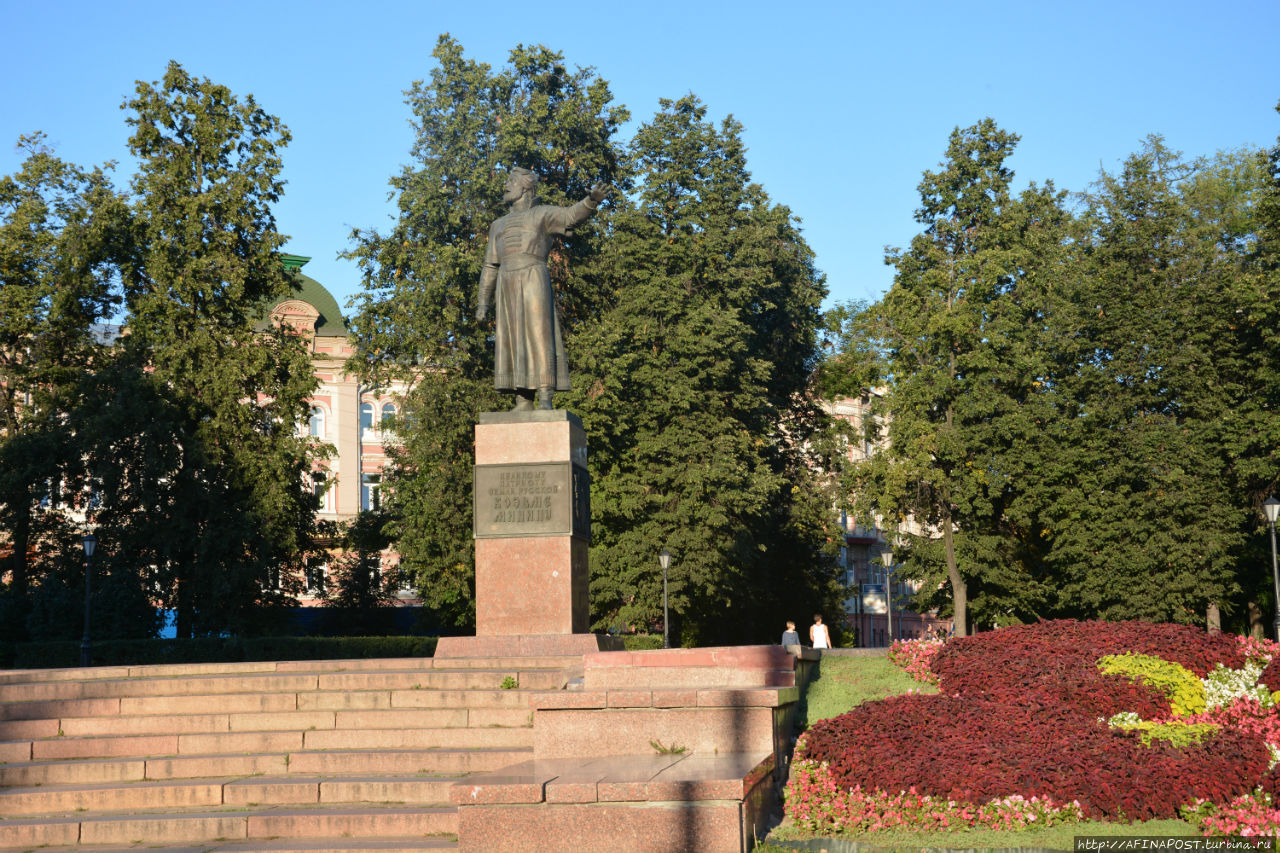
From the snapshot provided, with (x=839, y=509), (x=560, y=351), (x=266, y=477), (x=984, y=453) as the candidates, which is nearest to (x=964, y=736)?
(x=560, y=351)

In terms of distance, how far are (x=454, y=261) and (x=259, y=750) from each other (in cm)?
2371

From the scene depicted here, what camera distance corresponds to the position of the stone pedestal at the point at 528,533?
14.9 m

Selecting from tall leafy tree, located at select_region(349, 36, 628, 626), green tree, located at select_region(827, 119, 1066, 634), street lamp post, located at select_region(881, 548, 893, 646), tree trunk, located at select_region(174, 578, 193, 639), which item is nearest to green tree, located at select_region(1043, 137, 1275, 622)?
green tree, located at select_region(827, 119, 1066, 634)

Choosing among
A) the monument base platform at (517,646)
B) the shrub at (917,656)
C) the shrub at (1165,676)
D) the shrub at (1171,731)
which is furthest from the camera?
the monument base platform at (517,646)

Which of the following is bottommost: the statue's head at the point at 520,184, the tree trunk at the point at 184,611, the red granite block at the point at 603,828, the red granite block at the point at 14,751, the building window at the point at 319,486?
the red granite block at the point at 603,828

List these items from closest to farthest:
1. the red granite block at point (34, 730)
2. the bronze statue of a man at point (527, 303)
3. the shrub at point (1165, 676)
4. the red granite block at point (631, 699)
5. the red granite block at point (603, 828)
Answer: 1. the red granite block at point (603, 828)
2. the red granite block at point (631, 699)
3. the shrub at point (1165, 676)
4. the red granite block at point (34, 730)
5. the bronze statue of a man at point (527, 303)

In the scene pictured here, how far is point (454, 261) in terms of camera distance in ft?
110

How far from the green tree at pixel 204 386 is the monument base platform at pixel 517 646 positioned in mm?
18127

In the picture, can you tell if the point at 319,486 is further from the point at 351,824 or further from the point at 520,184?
the point at 351,824

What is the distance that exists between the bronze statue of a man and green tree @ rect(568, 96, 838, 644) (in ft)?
55.6

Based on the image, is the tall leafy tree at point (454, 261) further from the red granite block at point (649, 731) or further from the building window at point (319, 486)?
the red granite block at point (649, 731)

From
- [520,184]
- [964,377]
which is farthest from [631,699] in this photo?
[964,377]

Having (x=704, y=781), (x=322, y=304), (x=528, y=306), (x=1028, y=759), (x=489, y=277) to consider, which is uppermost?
(x=322, y=304)

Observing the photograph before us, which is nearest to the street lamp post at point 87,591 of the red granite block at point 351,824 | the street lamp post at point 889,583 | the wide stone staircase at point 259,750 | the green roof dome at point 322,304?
the wide stone staircase at point 259,750
